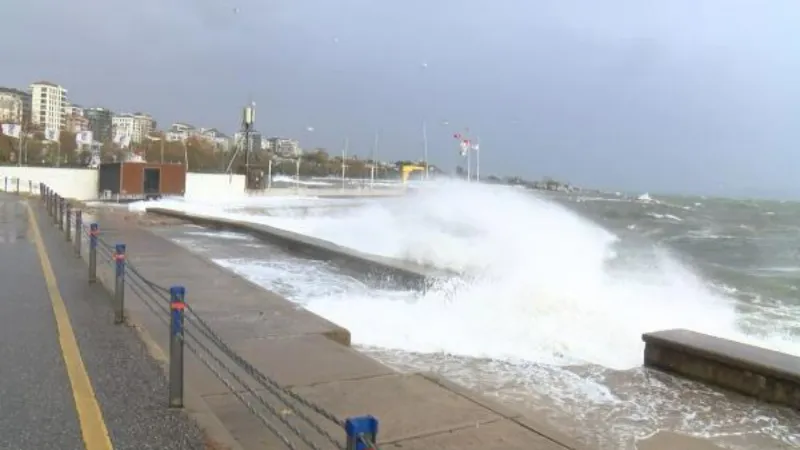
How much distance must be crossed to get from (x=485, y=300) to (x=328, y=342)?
4016mm

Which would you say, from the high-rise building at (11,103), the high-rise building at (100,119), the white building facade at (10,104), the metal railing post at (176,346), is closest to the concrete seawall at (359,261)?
the metal railing post at (176,346)

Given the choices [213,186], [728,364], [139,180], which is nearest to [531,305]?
[728,364]

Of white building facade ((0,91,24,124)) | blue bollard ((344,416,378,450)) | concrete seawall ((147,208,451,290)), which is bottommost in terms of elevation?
concrete seawall ((147,208,451,290))

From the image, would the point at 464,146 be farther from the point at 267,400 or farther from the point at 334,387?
the point at 267,400

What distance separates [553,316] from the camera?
395 inches

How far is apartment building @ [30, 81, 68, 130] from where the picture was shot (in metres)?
149

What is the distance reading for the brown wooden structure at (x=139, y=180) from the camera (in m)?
49.9

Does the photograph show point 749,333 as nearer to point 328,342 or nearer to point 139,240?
point 328,342

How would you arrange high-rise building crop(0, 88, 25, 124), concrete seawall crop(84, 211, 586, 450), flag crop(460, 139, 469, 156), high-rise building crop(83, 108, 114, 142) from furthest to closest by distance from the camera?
high-rise building crop(83, 108, 114, 142), high-rise building crop(0, 88, 25, 124), flag crop(460, 139, 469, 156), concrete seawall crop(84, 211, 586, 450)

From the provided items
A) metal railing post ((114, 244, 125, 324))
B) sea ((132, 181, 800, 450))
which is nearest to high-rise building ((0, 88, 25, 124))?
sea ((132, 181, 800, 450))

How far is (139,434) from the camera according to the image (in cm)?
455

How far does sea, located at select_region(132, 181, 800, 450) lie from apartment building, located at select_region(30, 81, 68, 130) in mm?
142775

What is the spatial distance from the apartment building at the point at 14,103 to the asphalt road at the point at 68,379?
132 metres

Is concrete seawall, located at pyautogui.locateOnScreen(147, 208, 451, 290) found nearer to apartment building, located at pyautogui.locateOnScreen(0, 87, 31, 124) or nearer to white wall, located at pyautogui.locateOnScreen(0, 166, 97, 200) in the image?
white wall, located at pyautogui.locateOnScreen(0, 166, 97, 200)
